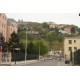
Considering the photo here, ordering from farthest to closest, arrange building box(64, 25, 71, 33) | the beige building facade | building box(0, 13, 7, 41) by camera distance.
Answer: building box(0, 13, 7, 41), the beige building facade, building box(64, 25, 71, 33)

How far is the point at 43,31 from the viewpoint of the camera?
734 inches

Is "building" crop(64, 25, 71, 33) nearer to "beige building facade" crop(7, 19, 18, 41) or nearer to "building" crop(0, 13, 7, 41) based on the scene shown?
"beige building facade" crop(7, 19, 18, 41)

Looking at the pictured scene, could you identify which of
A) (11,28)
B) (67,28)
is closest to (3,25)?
(11,28)

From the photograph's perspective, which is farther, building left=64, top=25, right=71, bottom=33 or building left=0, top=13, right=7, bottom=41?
building left=0, top=13, right=7, bottom=41

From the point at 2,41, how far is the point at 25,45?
8.04ft

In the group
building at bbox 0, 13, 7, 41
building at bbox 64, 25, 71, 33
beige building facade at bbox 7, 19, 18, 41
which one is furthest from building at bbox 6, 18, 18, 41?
building at bbox 64, 25, 71, 33

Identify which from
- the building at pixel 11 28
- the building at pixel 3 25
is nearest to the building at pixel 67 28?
the building at pixel 11 28

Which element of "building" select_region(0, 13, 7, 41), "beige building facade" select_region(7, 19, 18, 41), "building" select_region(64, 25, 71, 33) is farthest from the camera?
"building" select_region(0, 13, 7, 41)

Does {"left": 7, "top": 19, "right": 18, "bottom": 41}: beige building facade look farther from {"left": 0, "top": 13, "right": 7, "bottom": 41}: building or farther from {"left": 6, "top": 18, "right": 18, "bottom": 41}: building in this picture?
{"left": 0, "top": 13, "right": 7, "bottom": 41}: building

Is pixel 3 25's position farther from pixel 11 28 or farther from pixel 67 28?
pixel 67 28

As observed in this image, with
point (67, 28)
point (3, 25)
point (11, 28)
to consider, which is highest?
point (3, 25)

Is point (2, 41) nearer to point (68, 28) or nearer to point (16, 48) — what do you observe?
point (16, 48)
